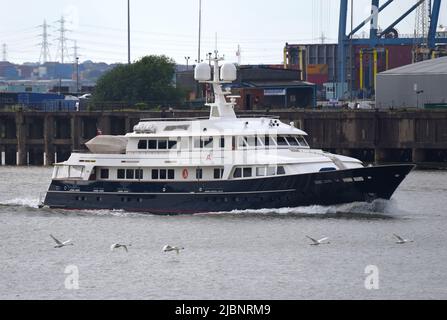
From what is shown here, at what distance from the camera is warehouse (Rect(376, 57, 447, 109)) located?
101375 millimetres

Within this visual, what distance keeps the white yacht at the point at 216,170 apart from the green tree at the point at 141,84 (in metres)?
48.3

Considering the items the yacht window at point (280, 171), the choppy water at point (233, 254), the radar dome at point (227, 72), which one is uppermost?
the radar dome at point (227, 72)

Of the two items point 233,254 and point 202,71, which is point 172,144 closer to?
point 202,71

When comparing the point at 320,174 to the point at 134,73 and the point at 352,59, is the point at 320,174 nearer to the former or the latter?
the point at 134,73

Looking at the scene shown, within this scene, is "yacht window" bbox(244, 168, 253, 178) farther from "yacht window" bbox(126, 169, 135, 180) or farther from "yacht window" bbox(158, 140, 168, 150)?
"yacht window" bbox(126, 169, 135, 180)

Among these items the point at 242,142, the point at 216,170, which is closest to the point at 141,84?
the point at 216,170

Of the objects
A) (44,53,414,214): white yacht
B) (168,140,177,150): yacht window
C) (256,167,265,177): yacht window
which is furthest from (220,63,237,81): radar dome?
(256,167,265,177): yacht window

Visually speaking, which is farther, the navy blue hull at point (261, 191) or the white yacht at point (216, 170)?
the white yacht at point (216, 170)

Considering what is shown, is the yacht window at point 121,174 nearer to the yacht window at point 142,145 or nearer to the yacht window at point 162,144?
the yacht window at point 142,145

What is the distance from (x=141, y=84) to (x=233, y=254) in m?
65.0

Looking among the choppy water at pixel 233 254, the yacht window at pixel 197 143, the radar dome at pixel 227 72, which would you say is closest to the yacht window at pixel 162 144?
the yacht window at pixel 197 143

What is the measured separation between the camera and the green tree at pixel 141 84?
11381cm

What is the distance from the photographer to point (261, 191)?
60.2m

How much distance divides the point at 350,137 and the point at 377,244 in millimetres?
36763
